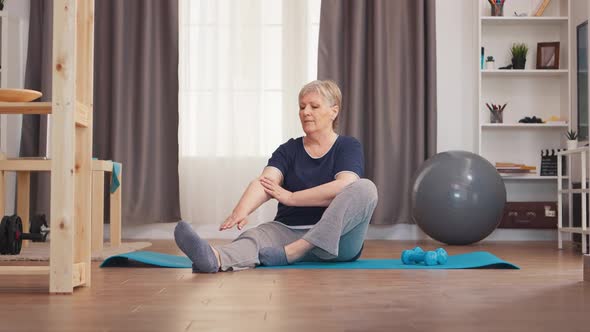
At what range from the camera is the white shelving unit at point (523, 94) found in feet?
19.4

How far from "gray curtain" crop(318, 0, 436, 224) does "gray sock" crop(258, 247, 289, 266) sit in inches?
106

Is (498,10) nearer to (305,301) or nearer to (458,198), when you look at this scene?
(458,198)

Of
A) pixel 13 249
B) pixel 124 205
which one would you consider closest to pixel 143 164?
pixel 124 205

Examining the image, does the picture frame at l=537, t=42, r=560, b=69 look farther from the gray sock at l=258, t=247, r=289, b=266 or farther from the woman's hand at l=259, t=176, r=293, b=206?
the gray sock at l=258, t=247, r=289, b=266

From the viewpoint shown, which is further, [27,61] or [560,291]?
[27,61]

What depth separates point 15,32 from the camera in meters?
5.80

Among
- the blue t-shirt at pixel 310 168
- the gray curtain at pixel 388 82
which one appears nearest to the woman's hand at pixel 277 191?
the blue t-shirt at pixel 310 168

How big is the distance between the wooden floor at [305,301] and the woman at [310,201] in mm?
135

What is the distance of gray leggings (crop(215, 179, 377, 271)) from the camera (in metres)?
3.00

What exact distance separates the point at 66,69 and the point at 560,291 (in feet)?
5.42

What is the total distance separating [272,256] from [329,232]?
27 centimetres

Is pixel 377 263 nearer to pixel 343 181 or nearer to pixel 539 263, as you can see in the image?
pixel 343 181

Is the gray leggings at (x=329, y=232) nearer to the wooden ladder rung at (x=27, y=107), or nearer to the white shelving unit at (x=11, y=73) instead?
the wooden ladder rung at (x=27, y=107)

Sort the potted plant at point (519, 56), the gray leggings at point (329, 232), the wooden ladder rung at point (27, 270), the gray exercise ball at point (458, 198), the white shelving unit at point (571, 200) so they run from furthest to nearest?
1. the potted plant at point (519, 56)
2. the gray exercise ball at point (458, 198)
3. the white shelving unit at point (571, 200)
4. the gray leggings at point (329, 232)
5. the wooden ladder rung at point (27, 270)
